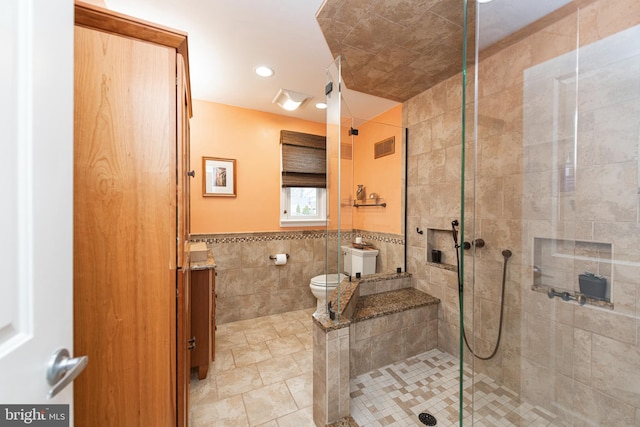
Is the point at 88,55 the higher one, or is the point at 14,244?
the point at 88,55

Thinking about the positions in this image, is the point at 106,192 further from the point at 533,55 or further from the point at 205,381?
the point at 533,55

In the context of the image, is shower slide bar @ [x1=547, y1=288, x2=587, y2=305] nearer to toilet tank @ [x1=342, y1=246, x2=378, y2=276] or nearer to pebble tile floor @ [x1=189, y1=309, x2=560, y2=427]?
pebble tile floor @ [x1=189, y1=309, x2=560, y2=427]

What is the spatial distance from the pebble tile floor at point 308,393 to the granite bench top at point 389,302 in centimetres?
47

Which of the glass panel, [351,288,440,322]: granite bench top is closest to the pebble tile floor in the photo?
[351,288,440,322]: granite bench top

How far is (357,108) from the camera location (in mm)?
2932

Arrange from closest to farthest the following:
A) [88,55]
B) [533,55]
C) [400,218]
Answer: [88,55] → [533,55] → [400,218]

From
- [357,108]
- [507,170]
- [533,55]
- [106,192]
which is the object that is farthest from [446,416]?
[357,108]

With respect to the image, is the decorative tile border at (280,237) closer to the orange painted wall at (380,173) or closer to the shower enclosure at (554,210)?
the orange painted wall at (380,173)

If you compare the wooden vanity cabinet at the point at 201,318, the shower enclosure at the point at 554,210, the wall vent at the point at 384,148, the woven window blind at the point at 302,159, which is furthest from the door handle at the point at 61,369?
the wall vent at the point at 384,148

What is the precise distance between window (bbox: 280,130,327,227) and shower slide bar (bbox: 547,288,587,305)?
7.75 feet

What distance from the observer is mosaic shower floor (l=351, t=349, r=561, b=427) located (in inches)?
54.0

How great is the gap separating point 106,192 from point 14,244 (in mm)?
514

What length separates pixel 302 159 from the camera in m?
3.20

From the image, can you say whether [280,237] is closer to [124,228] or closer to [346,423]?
[346,423]
